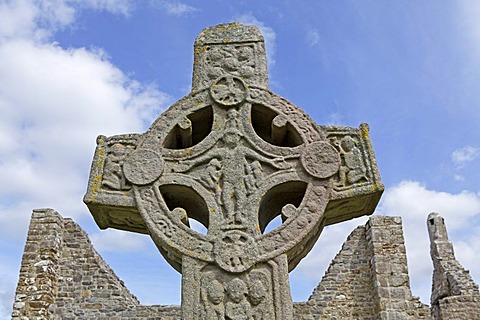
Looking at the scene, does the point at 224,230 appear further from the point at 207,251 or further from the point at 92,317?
the point at 92,317

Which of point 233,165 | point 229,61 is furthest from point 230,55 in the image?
point 233,165

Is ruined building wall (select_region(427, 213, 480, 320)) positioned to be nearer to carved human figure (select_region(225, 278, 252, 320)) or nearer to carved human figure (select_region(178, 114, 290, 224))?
carved human figure (select_region(178, 114, 290, 224))

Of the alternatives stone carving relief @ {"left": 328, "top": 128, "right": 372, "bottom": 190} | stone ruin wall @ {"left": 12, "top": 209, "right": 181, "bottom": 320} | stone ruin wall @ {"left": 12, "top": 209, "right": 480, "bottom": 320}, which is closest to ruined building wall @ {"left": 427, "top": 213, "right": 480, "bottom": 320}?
stone ruin wall @ {"left": 12, "top": 209, "right": 480, "bottom": 320}

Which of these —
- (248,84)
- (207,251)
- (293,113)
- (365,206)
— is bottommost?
(207,251)

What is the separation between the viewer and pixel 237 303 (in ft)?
10.5

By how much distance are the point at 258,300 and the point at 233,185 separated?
87cm

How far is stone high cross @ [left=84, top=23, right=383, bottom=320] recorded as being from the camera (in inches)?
130

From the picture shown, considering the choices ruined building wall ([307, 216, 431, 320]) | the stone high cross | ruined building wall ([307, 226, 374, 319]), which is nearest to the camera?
the stone high cross

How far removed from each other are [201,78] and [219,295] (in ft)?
→ 6.13

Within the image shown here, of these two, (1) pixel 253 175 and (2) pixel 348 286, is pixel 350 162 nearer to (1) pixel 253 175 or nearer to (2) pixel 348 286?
(1) pixel 253 175

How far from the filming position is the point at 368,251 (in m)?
13.0

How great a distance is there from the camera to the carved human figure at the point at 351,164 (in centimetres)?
364

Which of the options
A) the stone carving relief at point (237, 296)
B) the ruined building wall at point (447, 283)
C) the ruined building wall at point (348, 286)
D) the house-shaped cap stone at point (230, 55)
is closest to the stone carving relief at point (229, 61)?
the house-shaped cap stone at point (230, 55)

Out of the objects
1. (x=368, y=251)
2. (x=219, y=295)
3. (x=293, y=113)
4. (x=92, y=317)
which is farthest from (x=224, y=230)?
(x=368, y=251)
